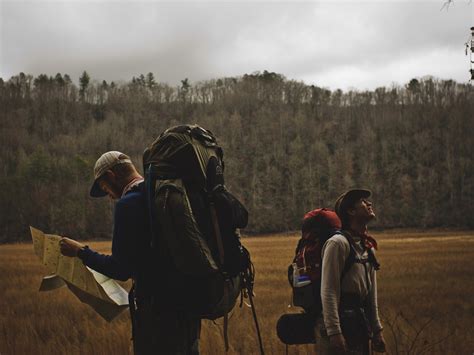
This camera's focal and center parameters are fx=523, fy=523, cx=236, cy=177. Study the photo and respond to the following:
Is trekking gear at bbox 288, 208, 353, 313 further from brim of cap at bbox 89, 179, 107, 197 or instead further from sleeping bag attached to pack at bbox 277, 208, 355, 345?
brim of cap at bbox 89, 179, 107, 197

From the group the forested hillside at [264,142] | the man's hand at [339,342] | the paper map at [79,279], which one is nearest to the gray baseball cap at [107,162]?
the paper map at [79,279]

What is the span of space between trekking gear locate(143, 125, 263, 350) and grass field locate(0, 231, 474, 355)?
175cm

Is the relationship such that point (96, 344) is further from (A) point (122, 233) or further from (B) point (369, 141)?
(B) point (369, 141)

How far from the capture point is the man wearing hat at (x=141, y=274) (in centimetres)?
262

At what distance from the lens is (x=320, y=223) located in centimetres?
346

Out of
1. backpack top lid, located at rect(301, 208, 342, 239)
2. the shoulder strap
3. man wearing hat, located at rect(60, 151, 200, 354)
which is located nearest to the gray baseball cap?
man wearing hat, located at rect(60, 151, 200, 354)

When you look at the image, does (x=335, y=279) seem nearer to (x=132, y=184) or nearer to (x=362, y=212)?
(x=362, y=212)

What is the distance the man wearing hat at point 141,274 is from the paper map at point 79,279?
15.1 inches

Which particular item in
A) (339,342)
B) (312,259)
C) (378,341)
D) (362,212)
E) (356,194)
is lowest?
(378,341)

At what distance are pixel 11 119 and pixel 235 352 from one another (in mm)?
89303

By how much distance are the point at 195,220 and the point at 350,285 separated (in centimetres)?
123

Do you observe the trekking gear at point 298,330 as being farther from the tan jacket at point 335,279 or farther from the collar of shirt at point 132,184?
the collar of shirt at point 132,184

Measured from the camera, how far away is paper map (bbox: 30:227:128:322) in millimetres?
3209

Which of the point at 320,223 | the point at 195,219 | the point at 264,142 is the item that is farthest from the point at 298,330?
the point at 264,142
